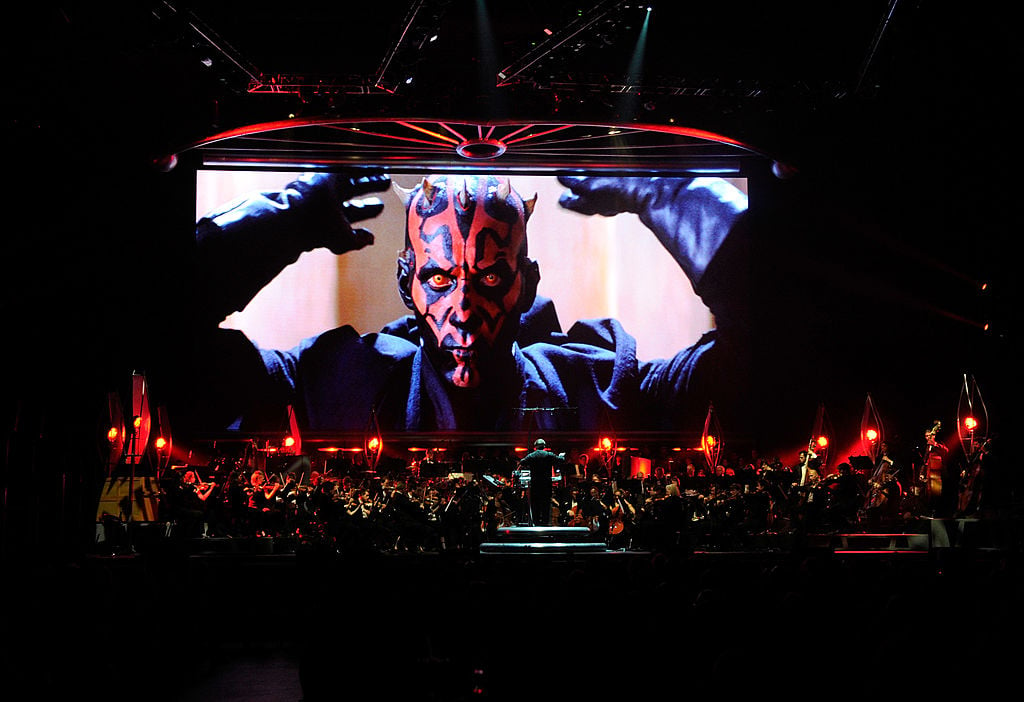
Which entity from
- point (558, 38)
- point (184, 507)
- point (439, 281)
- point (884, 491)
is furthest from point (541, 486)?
point (439, 281)

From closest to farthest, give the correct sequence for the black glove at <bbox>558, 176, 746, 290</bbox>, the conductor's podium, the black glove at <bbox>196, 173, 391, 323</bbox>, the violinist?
1. the conductor's podium
2. the violinist
3. the black glove at <bbox>196, 173, 391, 323</bbox>
4. the black glove at <bbox>558, 176, 746, 290</bbox>

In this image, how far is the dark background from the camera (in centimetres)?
1329

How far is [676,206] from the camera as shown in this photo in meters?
17.3

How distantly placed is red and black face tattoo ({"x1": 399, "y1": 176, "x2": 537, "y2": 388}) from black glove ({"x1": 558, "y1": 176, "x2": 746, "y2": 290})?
0.97 metres

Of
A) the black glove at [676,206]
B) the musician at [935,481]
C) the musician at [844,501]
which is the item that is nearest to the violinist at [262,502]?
the musician at [844,501]

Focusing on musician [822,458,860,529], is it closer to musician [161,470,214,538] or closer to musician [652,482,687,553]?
musician [652,482,687,553]

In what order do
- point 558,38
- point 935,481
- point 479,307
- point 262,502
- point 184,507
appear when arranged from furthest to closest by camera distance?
point 479,307
point 935,481
point 262,502
point 184,507
point 558,38

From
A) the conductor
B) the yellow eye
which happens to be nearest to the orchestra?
the conductor

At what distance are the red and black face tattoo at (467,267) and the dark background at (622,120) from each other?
252 centimetres

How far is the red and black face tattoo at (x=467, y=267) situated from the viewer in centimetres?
1695

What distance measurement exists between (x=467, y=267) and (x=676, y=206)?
12.3 feet

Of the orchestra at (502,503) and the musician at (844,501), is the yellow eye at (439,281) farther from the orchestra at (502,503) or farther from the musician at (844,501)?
the musician at (844,501)

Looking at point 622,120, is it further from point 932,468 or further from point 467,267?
point 932,468

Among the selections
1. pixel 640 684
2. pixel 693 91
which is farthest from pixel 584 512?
pixel 640 684
